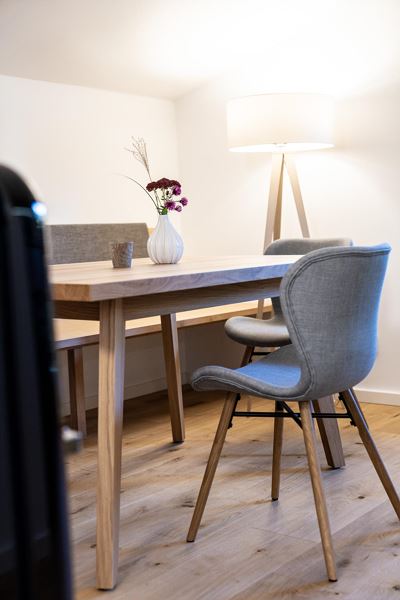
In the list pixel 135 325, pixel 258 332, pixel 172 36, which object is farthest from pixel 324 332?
pixel 172 36

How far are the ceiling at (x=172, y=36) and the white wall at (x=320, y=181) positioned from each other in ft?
0.51

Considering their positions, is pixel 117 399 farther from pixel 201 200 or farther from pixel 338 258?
pixel 201 200

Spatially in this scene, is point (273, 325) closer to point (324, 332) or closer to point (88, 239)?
point (88, 239)

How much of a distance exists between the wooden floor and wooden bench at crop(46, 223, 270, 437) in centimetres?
26

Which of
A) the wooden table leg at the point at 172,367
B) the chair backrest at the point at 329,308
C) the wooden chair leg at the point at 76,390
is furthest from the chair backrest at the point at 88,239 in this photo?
the chair backrest at the point at 329,308

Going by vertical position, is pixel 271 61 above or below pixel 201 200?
above

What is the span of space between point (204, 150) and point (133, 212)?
59 cm

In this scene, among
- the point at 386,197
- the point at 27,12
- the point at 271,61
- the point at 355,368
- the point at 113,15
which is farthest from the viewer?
the point at 271,61

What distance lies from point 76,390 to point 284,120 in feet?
5.13

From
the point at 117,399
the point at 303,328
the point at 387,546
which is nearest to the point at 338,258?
the point at 303,328

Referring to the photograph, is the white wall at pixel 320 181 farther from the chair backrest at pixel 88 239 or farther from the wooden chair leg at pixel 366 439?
the wooden chair leg at pixel 366 439

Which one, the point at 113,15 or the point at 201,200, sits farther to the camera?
the point at 201,200

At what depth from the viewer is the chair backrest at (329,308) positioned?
179 centimetres

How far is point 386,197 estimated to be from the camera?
12.0 ft
